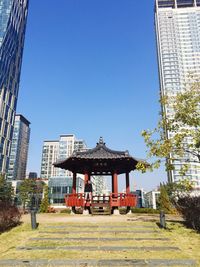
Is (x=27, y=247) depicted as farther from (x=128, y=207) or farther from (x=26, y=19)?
(x=26, y=19)

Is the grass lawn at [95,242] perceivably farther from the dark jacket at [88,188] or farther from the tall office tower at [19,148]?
the tall office tower at [19,148]

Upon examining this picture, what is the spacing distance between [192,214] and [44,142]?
160m

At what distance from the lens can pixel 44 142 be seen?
6471 inches

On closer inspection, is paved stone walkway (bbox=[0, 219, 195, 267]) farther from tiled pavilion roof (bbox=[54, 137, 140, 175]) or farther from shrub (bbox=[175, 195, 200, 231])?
tiled pavilion roof (bbox=[54, 137, 140, 175])

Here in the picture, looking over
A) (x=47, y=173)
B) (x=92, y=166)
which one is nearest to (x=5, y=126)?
(x=47, y=173)

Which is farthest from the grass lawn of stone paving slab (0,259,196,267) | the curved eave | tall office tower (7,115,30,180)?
tall office tower (7,115,30,180)

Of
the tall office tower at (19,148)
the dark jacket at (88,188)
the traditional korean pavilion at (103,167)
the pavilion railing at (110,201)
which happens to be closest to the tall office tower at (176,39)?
the tall office tower at (19,148)

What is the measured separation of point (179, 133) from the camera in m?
12.1

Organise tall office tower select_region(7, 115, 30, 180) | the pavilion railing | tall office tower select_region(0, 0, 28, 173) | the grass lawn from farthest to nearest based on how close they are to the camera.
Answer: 1. tall office tower select_region(7, 115, 30, 180)
2. tall office tower select_region(0, 0, 28, 173)
3. the pavilion railing
4. the grass lawn

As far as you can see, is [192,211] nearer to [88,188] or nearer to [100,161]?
[100,161]

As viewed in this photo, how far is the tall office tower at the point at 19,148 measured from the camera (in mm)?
144775

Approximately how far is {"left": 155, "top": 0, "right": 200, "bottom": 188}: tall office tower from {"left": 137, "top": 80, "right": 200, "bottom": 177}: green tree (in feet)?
379

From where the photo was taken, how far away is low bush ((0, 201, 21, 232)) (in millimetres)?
10484

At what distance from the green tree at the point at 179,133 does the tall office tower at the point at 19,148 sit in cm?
13875
